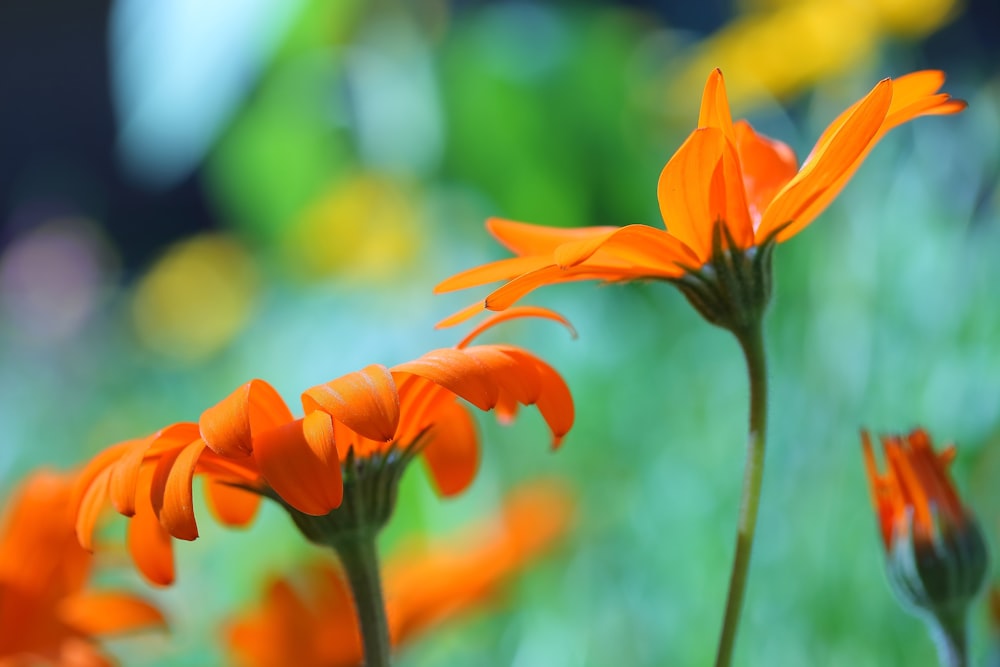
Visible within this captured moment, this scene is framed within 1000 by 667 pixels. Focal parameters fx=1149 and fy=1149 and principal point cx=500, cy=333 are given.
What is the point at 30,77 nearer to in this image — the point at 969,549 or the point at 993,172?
the point at 993,172

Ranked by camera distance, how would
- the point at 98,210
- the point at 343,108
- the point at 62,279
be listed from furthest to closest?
the point at 98,210 → the point at 62,279 → the point at 343,108

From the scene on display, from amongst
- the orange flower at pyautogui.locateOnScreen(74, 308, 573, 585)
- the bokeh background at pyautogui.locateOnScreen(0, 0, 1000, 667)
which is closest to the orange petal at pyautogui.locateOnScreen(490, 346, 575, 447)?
the orange flower at pyautogui.locateOnScreen(74, 308, 573, 585)

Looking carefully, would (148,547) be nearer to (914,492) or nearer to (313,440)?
(313,440)

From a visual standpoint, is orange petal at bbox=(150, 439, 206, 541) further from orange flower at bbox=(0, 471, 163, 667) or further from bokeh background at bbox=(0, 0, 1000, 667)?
bokeh background at bbox=(0, 0, 1000, 667)

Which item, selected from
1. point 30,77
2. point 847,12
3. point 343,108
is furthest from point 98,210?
point 847,12

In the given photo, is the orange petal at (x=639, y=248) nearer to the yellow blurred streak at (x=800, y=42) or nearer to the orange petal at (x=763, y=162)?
the orange petal at (x=763, y=162)

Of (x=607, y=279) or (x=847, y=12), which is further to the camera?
(x=847, y=12)
